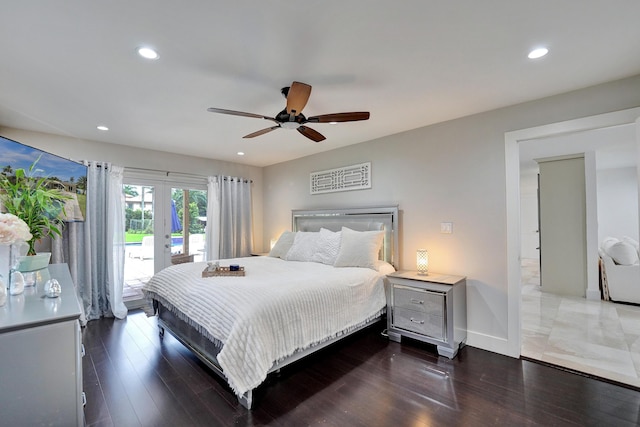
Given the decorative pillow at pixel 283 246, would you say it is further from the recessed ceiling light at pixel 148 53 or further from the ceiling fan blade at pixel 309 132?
the recessed ceiling light at pixel 148 53

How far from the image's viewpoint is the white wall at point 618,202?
6582 mm

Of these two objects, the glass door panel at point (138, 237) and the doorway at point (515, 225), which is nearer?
the doorway at point (515, 225)

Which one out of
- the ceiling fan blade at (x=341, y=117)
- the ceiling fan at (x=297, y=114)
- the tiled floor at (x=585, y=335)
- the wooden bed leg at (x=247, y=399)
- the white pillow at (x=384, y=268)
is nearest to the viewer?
the wooden bed leg at (x=247, y=399)

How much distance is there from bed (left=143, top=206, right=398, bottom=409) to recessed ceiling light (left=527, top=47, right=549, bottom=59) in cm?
205

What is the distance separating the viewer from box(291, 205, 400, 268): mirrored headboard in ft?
12.2

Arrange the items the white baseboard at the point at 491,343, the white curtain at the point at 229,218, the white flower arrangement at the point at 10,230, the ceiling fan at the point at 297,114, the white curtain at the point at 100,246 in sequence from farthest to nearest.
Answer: the white curtain at the point at 229,218 < the white curtain at the point at 100,246 < the white baseboard at the point at 491,343 < the ceiling fan at the point at 297,114 < the white flower arrangement at the point at 10,230

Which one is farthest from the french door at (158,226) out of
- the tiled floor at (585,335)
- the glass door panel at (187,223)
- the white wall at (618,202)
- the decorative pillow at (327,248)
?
the white wall at (618,202)

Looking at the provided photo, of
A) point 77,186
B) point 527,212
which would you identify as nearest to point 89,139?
point 77,186

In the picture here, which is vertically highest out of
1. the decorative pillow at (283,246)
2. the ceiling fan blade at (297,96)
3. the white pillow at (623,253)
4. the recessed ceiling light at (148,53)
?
the recessed ceiling light at (148,53)

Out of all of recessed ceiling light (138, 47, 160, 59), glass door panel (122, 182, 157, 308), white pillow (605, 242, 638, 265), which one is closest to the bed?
glass door panel (122, 182, 157, 308)

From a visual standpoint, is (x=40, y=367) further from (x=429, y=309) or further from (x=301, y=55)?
(x=429, y=309)

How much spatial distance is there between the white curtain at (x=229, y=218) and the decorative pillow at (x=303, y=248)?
5.22ft

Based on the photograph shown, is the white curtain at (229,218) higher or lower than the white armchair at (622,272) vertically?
higher

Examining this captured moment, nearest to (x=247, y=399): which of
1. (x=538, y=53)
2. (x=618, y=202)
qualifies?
(x=538, y=53)
